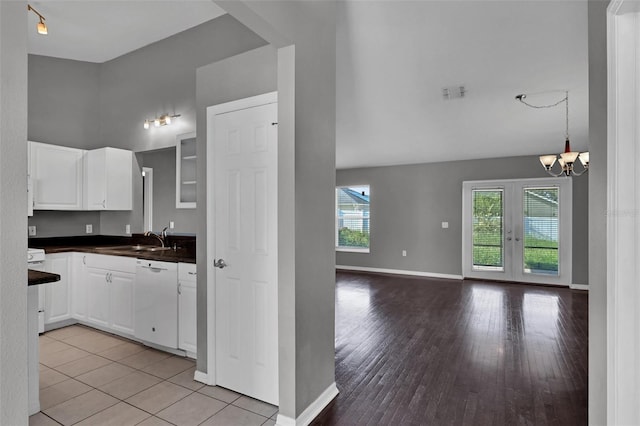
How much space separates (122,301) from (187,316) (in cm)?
102

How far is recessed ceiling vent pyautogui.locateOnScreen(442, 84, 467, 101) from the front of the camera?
416 cm

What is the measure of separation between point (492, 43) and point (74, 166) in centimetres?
503

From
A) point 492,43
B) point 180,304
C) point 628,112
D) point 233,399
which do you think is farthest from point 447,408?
point 492,43

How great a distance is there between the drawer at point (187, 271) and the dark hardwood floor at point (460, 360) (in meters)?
1.50

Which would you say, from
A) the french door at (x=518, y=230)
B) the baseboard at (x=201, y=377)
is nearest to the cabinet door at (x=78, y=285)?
the baseboard at (x=201, y=377)

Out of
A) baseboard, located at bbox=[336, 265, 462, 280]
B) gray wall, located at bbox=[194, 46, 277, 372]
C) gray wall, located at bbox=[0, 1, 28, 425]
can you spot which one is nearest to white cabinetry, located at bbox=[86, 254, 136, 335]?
gray wall, located at bbox=[194, 46, 277, 372]

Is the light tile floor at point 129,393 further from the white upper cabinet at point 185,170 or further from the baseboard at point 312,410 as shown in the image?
the white upper cabinet at point 185,170

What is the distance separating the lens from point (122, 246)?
4.23 meters

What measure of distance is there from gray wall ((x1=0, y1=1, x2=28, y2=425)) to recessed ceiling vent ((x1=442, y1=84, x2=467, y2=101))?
4.23 meters

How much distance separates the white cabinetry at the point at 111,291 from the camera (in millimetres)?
3410

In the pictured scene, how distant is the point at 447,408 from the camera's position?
2299mm

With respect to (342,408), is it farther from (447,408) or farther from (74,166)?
(74,166)

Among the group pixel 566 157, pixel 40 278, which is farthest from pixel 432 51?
pixel 40 278

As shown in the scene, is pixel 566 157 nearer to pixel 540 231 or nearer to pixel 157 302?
pixel 540 231
